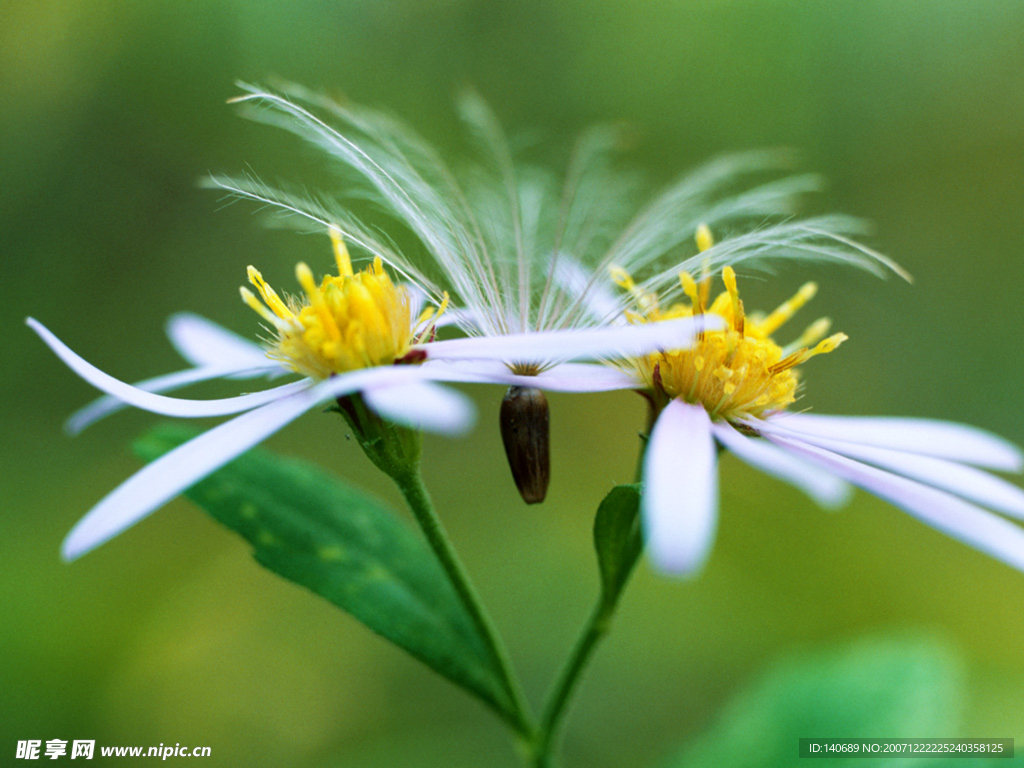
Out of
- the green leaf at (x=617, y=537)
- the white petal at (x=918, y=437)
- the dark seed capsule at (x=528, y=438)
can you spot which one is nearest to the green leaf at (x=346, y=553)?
the green leaf at (x=617, y=537)

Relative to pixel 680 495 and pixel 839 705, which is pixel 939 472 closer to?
Result: pixel 680 495

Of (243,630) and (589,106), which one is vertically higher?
(589,106)

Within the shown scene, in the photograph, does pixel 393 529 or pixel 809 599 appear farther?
pixel 809 599

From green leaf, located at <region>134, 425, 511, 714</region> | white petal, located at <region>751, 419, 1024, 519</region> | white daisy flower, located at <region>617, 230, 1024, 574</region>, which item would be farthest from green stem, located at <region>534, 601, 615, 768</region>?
white petal, located at <region>751, 419, 1024, 519</region>

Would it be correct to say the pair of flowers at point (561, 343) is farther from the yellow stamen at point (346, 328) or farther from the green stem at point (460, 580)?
the green stem at point (460, 580)

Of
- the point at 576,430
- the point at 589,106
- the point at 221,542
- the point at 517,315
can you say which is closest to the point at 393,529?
the point at 517,315

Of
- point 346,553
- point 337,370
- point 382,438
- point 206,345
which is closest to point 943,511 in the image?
point 382,438

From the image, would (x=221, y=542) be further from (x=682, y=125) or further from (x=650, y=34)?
(x=650, y=34)
